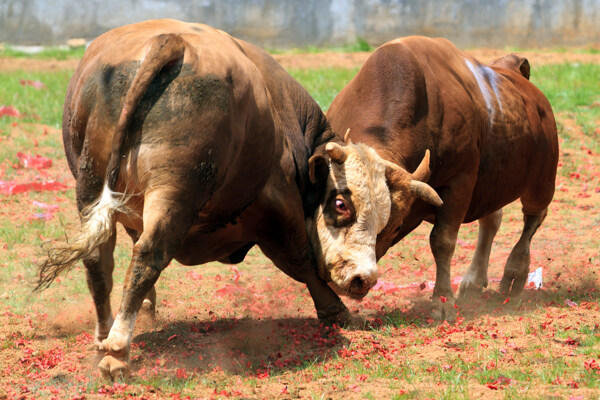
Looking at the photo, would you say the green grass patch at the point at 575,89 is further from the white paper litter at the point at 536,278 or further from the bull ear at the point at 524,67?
the white paper litter at the point at 536,278

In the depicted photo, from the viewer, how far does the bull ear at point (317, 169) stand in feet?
19.4

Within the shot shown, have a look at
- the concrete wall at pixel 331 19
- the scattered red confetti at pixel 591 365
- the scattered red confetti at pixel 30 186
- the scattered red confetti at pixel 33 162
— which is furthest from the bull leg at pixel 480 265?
the concrete wall at pixel 331 19

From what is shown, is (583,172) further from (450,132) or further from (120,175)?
(120,175)

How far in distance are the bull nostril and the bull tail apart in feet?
6.05

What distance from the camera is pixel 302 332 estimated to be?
19.7 ft

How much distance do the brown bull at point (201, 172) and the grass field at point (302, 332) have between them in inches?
15.5

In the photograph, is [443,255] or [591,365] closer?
[591,365]

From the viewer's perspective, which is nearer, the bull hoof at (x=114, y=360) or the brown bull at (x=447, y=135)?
the bull hoof at (x=114, y=360)

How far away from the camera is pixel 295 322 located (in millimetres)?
6398

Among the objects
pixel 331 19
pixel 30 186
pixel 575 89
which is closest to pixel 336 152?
pixel 30 186

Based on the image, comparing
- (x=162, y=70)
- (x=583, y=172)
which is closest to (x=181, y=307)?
(x=162, y=70)

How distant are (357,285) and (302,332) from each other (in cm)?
52

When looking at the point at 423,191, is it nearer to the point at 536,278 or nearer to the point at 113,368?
the point at 536,278

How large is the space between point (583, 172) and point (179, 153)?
8308 millimetres
